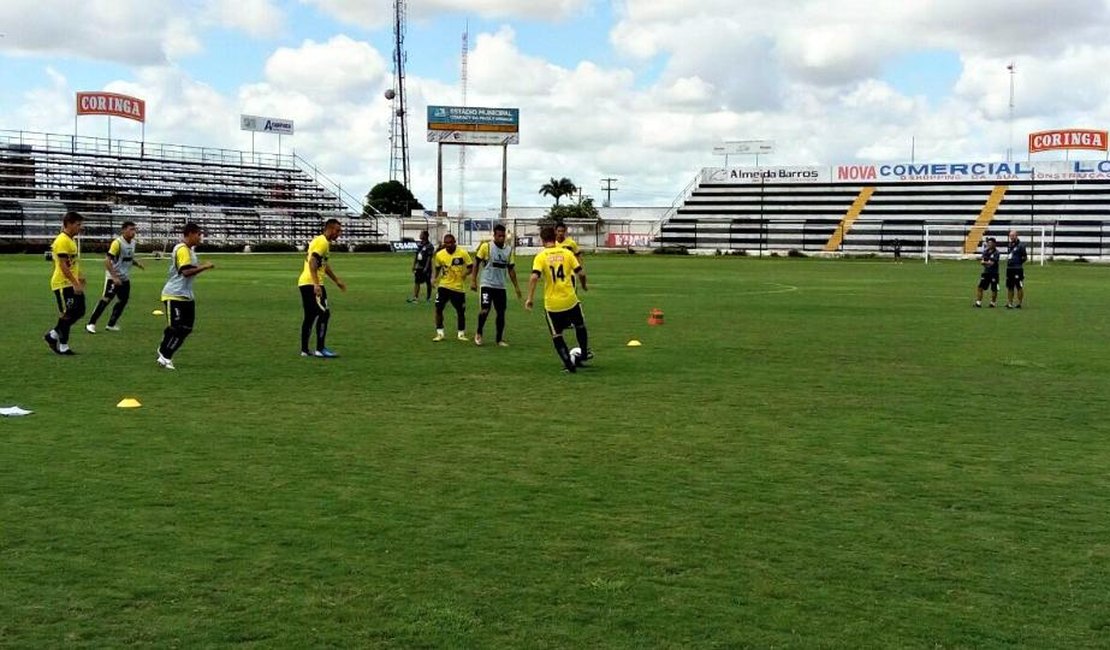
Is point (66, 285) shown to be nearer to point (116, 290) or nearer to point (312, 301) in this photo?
point (116, 290)

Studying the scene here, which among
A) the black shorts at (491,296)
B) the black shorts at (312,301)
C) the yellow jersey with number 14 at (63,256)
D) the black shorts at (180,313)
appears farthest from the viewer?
the black shorts at (491,296)

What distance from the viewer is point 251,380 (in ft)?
42.3

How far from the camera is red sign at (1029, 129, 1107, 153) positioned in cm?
9494

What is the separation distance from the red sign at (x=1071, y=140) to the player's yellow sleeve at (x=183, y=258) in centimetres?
9422

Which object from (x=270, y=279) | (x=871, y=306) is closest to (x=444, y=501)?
(x=871, y=306)


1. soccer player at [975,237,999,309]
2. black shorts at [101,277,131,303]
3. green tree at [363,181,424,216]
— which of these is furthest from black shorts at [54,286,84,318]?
green tree at [363,181,424,216]

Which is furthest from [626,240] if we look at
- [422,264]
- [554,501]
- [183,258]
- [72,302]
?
[554,501]

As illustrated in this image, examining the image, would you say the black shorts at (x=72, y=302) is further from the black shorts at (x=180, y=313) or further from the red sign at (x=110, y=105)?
the red sign at (x=110, y=105)

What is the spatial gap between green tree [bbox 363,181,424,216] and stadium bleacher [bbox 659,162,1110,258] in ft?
105

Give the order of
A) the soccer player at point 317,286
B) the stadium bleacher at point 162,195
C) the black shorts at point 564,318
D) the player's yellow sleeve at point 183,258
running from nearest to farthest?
the player's yellow sleeve at point 183,258 < the black shorts at point 564,318 < the soccer player at point 317,286 < the stadium bleacher at point 162,195

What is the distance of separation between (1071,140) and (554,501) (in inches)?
3889

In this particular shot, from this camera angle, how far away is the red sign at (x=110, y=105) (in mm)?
88000

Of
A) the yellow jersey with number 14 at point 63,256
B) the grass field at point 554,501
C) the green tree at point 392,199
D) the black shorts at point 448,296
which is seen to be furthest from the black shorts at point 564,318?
the green tree at point 392,199

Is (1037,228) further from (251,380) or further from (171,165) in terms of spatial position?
(251,380)
